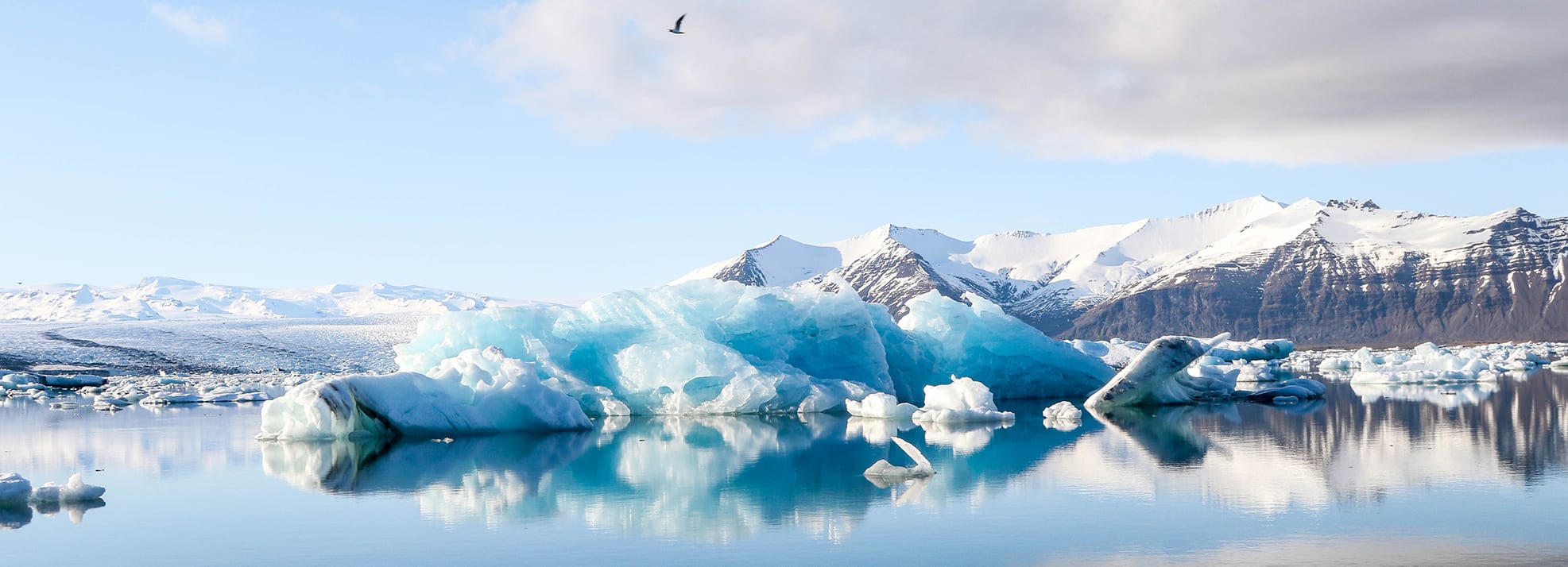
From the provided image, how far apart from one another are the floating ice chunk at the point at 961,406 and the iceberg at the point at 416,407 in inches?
254

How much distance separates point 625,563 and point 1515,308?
584ft

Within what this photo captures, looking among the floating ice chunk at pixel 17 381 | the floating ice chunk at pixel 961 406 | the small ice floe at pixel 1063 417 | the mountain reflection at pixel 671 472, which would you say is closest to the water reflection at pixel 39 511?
the mountain reflection at pixel 671 472

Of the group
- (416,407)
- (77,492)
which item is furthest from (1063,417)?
(77,492)

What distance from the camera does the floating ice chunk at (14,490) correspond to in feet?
42.3

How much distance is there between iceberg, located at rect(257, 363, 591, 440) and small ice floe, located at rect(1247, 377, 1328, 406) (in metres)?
16.6

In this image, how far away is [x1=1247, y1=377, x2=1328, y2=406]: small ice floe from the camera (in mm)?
31109

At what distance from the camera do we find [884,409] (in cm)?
2602

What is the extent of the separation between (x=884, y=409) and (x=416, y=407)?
29.3 ft

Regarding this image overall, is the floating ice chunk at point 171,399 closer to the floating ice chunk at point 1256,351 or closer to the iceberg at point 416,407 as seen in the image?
the iceberg at point 416,407

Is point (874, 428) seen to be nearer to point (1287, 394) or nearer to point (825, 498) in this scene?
point (825, 498)

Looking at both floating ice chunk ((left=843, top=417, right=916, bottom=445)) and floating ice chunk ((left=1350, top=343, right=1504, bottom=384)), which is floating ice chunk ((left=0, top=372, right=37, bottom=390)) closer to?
floating ice chunk ((left=843, top=417, right=916, bottom=445))

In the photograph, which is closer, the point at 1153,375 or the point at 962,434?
the point at 962,434

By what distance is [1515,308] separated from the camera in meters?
162

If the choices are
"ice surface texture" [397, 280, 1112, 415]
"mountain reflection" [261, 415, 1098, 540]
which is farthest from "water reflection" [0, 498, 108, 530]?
"ice surface texture" [397, 280, 1112, 415]
